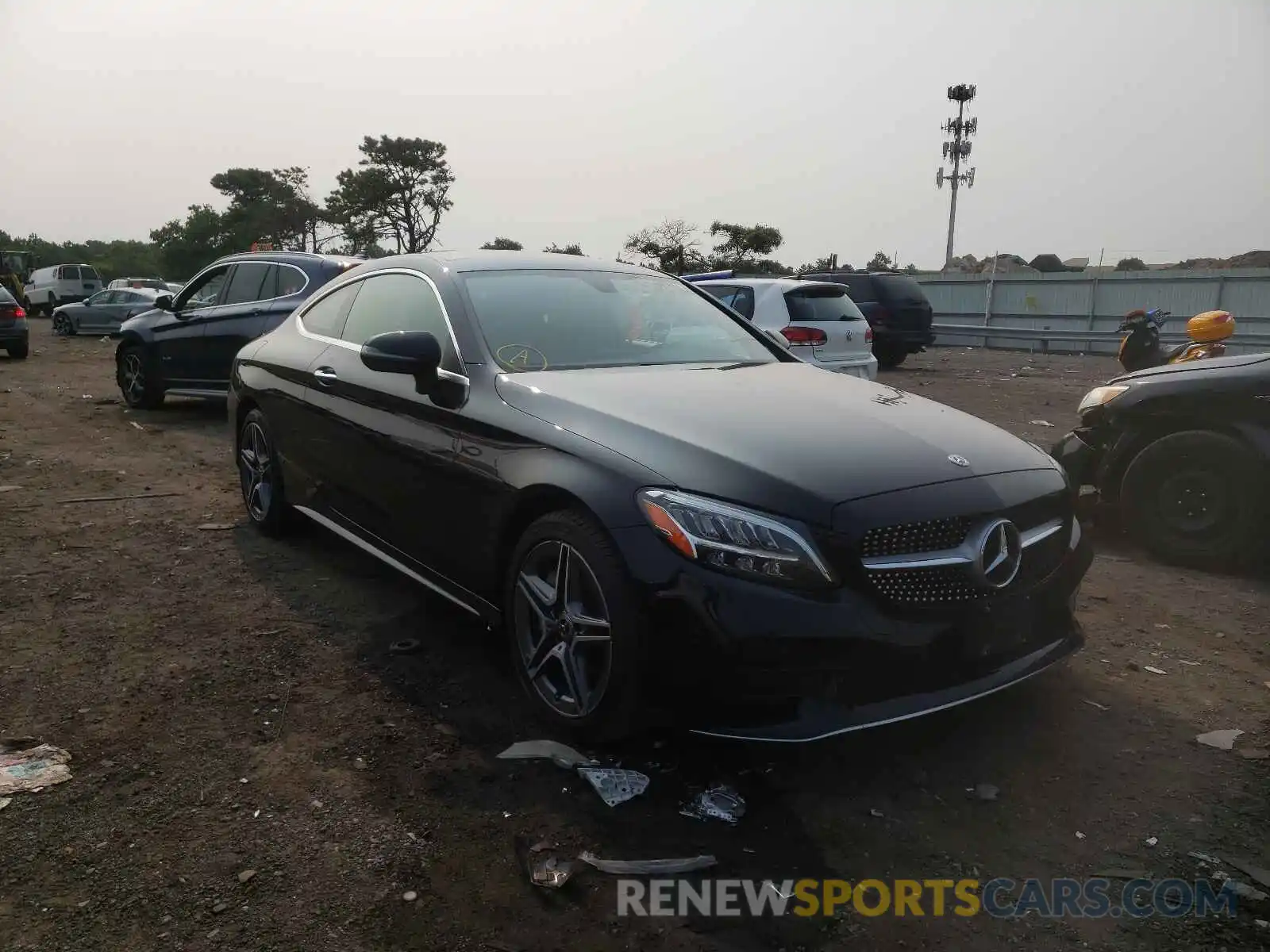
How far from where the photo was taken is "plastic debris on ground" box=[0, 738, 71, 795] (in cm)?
295

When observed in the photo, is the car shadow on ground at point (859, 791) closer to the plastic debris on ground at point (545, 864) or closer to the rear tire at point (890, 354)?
the plastic debris on ground at point (545, 864)

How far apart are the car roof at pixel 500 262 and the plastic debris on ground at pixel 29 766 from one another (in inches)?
94.5

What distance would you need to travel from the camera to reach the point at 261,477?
18.6ft

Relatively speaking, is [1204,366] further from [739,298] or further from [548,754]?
[739,298]

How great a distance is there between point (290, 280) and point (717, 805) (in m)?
7.99

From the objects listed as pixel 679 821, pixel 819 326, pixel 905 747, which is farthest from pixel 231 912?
pixel 819 326

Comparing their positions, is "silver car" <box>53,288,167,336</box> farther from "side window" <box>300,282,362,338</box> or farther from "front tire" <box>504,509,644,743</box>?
"front tire" <box>504,509,644,743</box>

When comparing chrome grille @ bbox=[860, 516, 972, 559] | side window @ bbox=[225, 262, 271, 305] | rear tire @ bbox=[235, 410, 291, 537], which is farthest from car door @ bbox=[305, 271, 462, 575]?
side window @ bbox=[225, 262, 271, 305]

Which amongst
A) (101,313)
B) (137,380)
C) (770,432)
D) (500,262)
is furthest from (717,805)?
(101,313)

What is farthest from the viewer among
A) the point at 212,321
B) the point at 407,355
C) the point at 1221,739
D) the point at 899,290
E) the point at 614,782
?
the point at 899,290

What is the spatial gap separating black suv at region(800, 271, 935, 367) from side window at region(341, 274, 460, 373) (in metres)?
13.9

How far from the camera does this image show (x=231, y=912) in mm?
2363

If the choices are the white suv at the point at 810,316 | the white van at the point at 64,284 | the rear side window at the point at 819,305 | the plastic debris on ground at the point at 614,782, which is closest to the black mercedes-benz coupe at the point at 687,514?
the plastic debris on ground at the point at 614,782

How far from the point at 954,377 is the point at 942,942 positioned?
15904 mm
